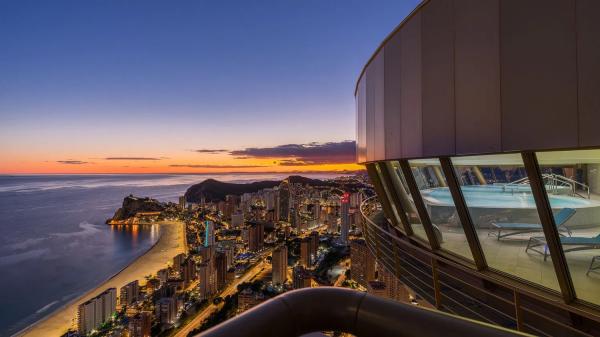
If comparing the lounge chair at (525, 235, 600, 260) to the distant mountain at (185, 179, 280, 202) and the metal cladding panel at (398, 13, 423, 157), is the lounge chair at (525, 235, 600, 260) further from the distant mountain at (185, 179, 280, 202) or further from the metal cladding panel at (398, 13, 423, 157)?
Result: the distant mountain at (185, 179, 280, 202)

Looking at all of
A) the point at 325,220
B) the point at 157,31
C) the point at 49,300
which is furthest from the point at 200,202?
the point at 157,31

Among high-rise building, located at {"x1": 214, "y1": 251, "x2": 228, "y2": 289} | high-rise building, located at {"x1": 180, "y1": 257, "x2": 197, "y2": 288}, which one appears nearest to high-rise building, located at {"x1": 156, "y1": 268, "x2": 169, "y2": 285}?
high-rise building, located at {"x1": 180, "y1": 257, "x2": 197, "y2": 288}

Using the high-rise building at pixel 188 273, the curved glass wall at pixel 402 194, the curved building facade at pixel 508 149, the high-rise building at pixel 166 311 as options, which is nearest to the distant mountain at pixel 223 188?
the high-rise building at pixel 188 273

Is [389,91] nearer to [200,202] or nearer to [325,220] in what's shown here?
[325,220]

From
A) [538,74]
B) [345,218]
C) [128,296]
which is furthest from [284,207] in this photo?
[538,74]

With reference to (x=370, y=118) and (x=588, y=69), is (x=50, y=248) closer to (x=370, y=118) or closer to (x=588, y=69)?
(x=370, y=118)

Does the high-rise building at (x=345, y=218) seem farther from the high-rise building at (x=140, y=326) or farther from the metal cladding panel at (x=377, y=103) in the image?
the metal cladding panel at (x=377, y=103)
